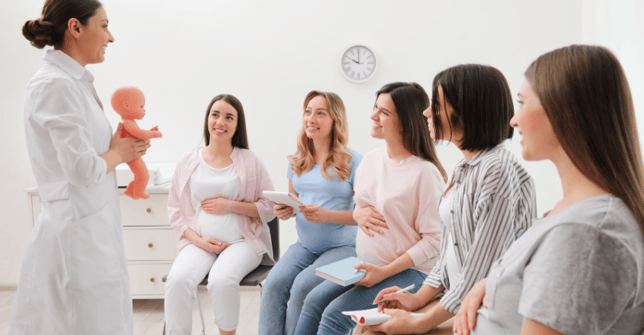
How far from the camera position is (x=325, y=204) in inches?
92.9

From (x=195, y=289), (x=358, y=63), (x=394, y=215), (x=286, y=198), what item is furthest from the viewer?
(x=358, y=63)

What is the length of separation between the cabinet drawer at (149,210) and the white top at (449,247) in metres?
2.34

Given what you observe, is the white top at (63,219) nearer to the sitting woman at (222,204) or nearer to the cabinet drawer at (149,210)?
the sitting woman at (222,204)

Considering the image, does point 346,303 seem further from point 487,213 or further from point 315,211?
point 487,213

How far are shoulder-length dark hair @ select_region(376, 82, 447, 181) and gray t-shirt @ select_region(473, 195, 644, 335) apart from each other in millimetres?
1132

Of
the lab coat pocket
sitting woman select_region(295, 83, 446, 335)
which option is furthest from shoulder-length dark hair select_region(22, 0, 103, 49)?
sitting woman select_region(295, 83, 446, 335)

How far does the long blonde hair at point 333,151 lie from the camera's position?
2375mm

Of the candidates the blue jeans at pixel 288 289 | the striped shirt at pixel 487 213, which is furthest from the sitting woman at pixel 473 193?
the blue jeans at pixel 288 289

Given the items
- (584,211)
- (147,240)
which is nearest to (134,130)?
(584,211)

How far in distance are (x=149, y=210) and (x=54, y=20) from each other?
1.89 meters

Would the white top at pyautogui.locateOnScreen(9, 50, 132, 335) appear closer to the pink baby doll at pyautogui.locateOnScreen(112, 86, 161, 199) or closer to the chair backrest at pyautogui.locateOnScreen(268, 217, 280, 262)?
the pink baby doll at pyautogui.locateOnScreen(112, 86, 161, 199)

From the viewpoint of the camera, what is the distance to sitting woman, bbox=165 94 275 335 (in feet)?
7.68

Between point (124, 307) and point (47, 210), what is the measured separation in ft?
1.49

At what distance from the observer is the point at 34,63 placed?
378cm
